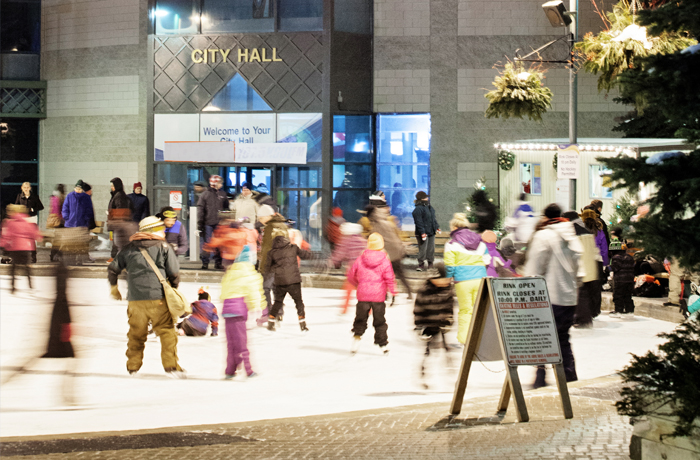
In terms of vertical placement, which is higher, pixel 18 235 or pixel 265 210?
pixel 265 210

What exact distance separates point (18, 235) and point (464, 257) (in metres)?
9.44

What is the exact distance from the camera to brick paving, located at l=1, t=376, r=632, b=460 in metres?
5.53

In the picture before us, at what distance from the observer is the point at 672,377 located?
3859 mm

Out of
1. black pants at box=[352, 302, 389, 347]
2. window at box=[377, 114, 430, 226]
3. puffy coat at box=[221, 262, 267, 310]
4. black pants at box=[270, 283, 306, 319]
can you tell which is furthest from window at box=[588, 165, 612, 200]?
puffy coat at box=[221, 262, 267, 310]

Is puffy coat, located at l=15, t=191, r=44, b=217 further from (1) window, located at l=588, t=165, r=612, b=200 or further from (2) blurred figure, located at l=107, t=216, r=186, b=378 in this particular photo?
(1) window, located at l=588, t=165, r=612, b=200

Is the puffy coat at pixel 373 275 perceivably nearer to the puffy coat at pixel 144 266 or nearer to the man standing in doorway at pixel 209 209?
the puffy coat at pixel 144 266

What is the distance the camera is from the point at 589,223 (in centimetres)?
1271

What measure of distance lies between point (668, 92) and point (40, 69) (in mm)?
27103

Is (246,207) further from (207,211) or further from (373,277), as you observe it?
(373,277)

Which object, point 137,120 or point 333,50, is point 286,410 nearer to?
point 333,50

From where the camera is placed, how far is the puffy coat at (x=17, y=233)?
1488 centimetres

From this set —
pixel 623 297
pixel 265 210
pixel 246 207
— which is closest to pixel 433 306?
pixel 265 210

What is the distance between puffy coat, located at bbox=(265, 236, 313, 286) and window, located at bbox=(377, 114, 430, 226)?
1265 centimetres

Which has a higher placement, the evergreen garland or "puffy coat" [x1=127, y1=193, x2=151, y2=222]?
"puffy coat" [x1=127, y1=193, x2=151, y2=222]
